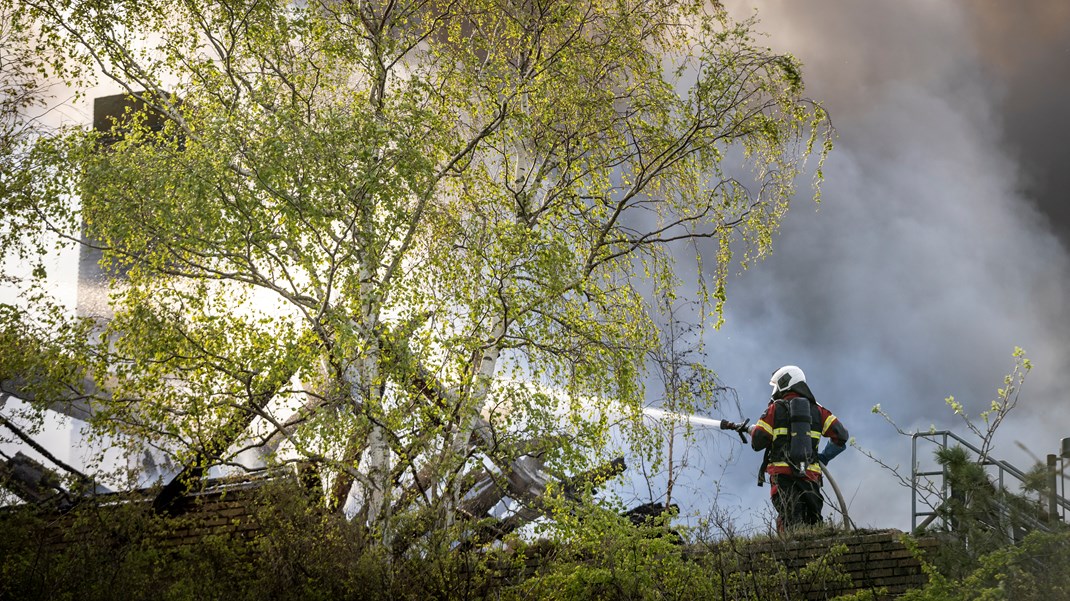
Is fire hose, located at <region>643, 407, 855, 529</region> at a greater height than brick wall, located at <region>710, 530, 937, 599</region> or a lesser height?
greater

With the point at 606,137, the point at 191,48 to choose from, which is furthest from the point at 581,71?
the point at 191,48

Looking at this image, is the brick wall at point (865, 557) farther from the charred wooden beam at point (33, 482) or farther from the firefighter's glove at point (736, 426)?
the charred wooden beam at point (33, 482)

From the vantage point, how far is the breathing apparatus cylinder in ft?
37.1

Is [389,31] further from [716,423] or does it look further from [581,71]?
[716,423]

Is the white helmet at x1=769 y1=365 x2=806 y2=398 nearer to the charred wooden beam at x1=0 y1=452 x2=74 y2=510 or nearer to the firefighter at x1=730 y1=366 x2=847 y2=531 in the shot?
the firefighter at x1=730 y1=366 x2=847 y2=531

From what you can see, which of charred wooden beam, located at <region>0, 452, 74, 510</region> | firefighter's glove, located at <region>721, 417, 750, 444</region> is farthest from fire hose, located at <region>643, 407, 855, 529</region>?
charred wooden beam, located at <region>0, 452, 74, 510</region>

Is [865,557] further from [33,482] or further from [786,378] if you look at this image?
[33,482]

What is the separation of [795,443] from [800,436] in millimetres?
97

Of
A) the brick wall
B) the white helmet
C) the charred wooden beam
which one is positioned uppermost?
the white helmet

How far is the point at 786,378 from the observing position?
38.5 ft

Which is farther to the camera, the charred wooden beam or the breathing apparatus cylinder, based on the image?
the breathing apparatus cylinder

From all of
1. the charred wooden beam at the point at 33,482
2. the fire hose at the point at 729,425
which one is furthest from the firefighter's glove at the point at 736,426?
the charred wooden beam at the point at 33,482

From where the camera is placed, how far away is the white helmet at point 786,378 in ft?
38.4

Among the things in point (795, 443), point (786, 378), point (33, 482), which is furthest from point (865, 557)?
point (33, 482)
